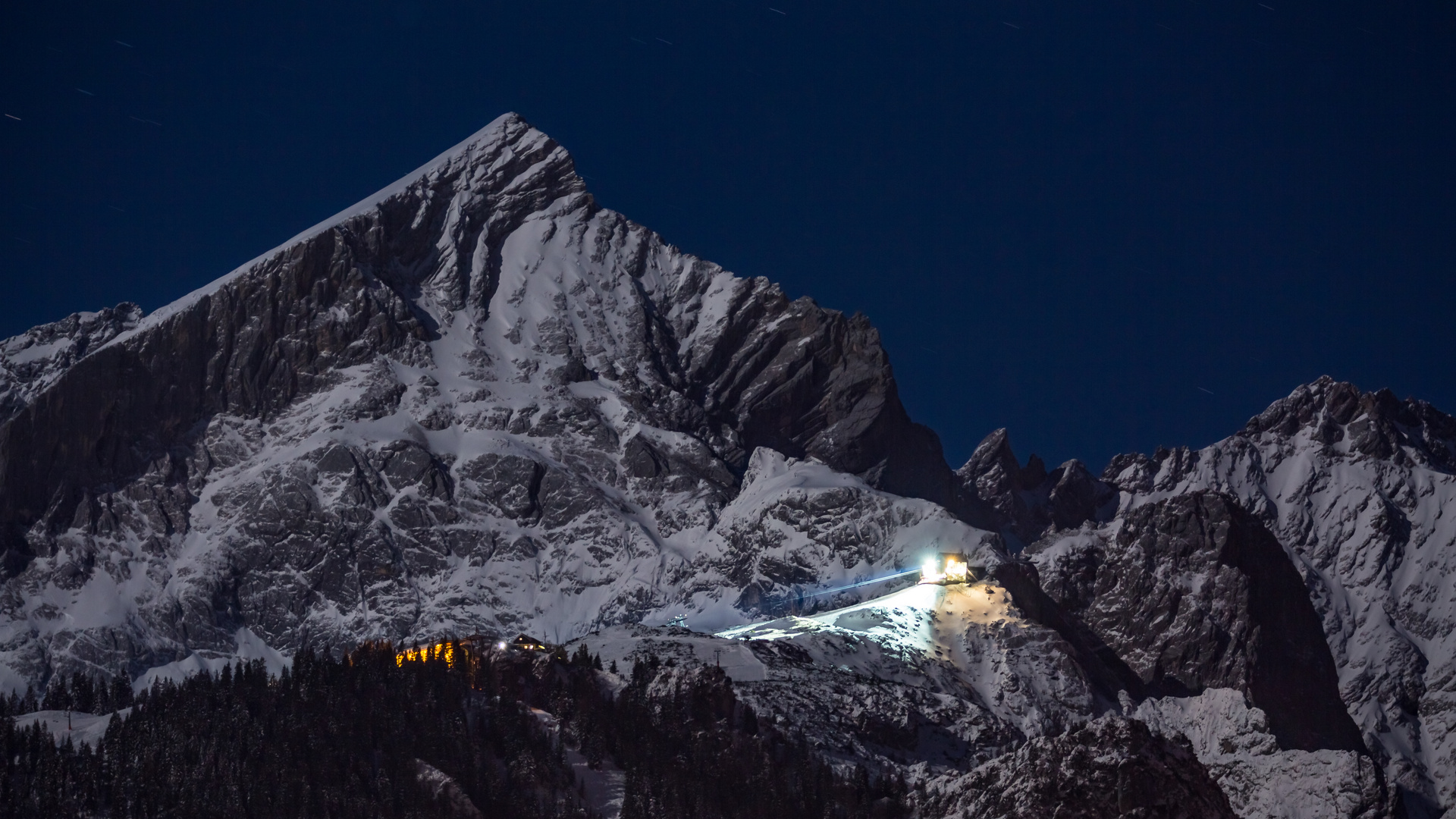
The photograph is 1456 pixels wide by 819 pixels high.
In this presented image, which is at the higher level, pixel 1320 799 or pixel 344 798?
pixel 344 798

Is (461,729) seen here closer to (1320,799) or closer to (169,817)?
(169,817)

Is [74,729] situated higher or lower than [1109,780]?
higher

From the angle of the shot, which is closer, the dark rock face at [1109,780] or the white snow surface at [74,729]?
the dark rock face at [1109,780]

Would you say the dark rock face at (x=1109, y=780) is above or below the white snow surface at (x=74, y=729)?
below

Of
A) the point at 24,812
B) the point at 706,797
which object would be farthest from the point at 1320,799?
the point at 24,812

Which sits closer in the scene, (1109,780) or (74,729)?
(1109,780)

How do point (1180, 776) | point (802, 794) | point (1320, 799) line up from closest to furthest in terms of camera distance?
point (1180, 776), point (1320, 799), point (802, 794)

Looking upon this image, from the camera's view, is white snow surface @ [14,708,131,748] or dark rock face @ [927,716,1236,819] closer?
dark rock face @ [927,716,1236,819]

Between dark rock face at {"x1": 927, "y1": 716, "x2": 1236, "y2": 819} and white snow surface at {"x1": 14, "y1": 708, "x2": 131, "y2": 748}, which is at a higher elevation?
white snow surface at {"x1": 14, "y1": 708, "x2": 131, "y2": 748}
